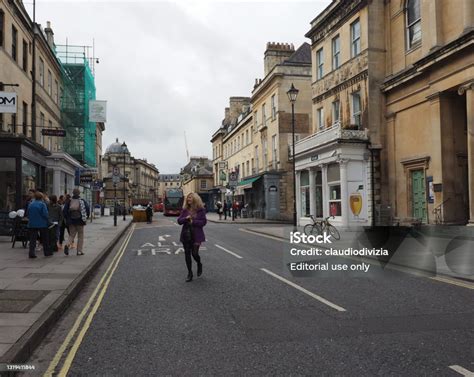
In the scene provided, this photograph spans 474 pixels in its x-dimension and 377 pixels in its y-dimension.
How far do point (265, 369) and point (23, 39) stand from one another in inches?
1031

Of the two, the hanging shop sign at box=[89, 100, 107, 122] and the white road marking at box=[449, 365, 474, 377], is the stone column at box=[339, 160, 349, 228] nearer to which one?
the hanging shop sign at box=[89, 100, 107, 122]

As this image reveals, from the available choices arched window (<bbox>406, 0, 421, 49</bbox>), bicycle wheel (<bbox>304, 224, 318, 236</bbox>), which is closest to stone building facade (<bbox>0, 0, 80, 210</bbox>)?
bicycle wheel (<bbox>304, 224, 318, 236</bbox>)

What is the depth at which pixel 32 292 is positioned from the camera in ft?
24.5

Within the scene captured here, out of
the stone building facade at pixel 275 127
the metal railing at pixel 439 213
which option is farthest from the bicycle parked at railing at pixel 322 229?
the stone building facade at pixel 275 127

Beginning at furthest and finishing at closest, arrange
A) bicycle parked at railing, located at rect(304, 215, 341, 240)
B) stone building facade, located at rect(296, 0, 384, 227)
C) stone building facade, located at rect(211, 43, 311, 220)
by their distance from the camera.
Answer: stone building facade, located at rect(211, 43, 311, 220)
stone building facade, located at rect(296, 0, 384, 227)
bicycle parked at railing, located at rect(304, 215, 341, 240)

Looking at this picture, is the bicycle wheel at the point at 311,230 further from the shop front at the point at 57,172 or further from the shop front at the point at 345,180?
the shop front at the point at 57,172

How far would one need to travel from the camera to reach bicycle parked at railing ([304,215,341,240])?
18188mm

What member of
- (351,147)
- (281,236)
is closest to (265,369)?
(281,236)

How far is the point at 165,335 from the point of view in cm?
551

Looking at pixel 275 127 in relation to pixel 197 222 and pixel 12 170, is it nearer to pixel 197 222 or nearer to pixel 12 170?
pixel 12 170

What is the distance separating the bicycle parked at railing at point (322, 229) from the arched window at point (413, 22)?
9899 millimetres

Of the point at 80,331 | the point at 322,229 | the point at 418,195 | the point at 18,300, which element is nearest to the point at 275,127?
the point at 418,195

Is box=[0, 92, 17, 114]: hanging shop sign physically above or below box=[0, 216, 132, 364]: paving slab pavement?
above

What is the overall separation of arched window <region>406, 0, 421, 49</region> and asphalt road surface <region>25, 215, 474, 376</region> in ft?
49.7
